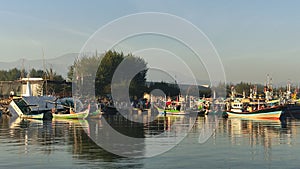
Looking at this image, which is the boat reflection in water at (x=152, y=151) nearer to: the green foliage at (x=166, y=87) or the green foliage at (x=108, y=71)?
the green foliage at (x=108, y=71)

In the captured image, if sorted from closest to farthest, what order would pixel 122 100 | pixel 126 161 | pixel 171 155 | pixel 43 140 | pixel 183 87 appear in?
pixel 126 161 < pixel 171 155 < pixel 43 140 < pixel 122 100 < pixel 183 87

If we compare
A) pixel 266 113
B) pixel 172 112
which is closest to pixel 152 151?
pixel 266 113

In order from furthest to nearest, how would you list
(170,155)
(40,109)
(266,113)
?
(40,109) < (266,113) < (170,155)

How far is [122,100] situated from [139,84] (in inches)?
361

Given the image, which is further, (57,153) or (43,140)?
(43,140)

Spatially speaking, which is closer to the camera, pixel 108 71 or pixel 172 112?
pixel 172 112

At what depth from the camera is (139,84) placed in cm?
14050

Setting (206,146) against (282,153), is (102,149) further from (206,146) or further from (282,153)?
(282,153)

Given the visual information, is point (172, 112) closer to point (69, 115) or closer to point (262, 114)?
point (262, 114)

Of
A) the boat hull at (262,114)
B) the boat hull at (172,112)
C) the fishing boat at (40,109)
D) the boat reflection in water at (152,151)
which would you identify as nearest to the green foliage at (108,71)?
the boat hull at (172,112)

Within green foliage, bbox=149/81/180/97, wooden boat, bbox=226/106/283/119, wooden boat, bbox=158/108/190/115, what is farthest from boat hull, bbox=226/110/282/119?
green foliage, bbox=149/81/180/97

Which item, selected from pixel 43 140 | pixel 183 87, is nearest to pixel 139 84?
pixel 183 87

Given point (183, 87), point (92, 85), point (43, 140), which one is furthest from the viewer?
point (183, 87)

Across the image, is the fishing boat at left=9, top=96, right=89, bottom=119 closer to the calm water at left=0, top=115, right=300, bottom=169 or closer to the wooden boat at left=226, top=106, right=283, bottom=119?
the wooden boat at left=226, top=106, right=283, bottom=119
